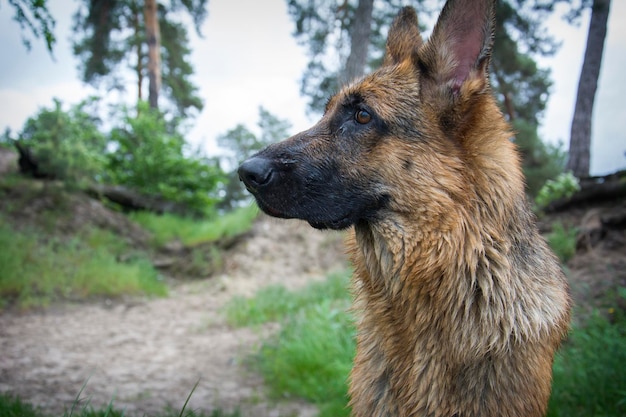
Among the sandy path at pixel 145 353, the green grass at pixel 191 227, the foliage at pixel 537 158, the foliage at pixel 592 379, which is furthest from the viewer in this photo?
the foliage at pixel 537 158

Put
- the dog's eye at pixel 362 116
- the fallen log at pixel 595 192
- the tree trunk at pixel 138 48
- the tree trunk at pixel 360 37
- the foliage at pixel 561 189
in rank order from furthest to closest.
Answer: the tree trunk at pixel 138 48 < the tree trunk at pixel 360 37 < the foliage at pixel 561 189 < the fallen log at pixel 595 192 < the dog's eye at pixel 362 116

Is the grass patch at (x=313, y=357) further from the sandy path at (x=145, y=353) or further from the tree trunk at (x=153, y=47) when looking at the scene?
the tree trunk at (x=153, y=47)

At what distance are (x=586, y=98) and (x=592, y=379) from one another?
7.71 meters

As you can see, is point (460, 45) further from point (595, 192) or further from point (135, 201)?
point (135, 201)

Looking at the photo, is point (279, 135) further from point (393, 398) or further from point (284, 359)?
point (393, 398)

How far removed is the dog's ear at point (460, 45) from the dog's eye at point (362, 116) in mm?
393

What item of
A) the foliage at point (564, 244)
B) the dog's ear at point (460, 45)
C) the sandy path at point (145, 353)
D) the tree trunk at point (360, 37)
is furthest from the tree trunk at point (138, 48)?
the dog's ear at point (460, 45)

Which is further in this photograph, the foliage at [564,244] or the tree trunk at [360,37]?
the tree trunk at [360,37]

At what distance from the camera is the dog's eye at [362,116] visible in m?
2.52

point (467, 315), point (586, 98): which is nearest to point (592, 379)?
point (467, 315)

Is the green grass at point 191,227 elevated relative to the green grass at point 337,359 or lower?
elevated

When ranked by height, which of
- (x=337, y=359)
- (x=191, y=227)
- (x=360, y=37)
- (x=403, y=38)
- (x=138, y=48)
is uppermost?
(x=138, y=48)

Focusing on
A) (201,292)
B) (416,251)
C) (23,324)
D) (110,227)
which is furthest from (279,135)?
(416,251)

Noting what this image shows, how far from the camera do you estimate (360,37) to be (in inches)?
343
